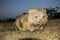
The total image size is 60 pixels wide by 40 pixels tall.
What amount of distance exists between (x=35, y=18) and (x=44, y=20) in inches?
6.9

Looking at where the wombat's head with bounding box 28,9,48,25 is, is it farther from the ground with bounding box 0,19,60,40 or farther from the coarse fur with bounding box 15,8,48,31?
the ground with bounding box 0,19,60,40

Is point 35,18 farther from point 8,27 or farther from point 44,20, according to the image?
point 8,27

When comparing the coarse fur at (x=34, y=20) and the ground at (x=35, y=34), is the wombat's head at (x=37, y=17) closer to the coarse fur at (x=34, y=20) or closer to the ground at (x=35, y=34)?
the coarse fur at (x=34, y=20)

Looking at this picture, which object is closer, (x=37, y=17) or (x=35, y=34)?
(x=37, y=17)

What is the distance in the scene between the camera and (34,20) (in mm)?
3229

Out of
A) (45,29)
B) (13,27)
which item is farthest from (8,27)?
(45,29)

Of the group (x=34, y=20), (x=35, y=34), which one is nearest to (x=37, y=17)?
(x=34, y=20)

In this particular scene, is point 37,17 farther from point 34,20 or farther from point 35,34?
point 35,34

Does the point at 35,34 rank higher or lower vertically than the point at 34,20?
lower

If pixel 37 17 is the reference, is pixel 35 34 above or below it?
below

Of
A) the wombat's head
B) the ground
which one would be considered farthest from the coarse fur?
the ground

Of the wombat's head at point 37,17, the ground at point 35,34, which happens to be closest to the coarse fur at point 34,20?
the wombat's head at point 37,17

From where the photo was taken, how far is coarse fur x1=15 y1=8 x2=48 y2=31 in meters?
3.21

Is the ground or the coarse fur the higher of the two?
the coarse fur
